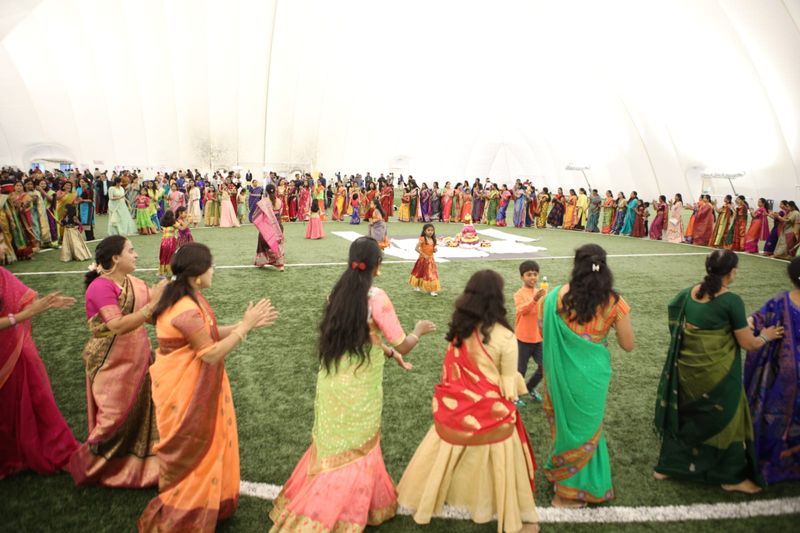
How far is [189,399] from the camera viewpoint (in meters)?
2.43

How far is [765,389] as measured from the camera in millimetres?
3244

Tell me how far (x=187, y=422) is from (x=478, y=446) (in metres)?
1.56

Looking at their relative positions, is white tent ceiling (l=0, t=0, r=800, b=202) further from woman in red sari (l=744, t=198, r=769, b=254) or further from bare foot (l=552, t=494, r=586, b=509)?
bare foot (l=552, t=494, r=586, b=509)

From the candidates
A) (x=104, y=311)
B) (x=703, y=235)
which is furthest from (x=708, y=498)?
(x=703, y=235)

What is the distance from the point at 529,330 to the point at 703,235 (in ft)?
44.7

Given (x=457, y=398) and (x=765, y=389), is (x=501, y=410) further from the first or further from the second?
(x=765, y=389)

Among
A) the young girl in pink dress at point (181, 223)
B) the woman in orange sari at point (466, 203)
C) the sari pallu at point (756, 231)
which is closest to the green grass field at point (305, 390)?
the young girl in pink dress at point (181, 223)

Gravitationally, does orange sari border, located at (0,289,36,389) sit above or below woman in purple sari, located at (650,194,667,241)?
below

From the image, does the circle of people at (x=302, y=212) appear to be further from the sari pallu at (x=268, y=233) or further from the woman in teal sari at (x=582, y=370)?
the woman in teal sari at (x=582, y=370)

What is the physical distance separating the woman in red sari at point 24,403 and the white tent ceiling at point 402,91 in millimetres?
19945

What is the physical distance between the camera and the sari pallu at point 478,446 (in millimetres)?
2500

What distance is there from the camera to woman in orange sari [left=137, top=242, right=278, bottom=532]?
237cm

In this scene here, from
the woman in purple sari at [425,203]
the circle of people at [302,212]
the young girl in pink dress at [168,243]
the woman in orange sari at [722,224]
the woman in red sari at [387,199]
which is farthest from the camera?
the woman in red sari at [387,199]

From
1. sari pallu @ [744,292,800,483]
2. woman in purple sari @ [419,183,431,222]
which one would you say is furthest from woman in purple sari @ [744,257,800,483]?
woman in purple sari @ [419,183,431,222]
